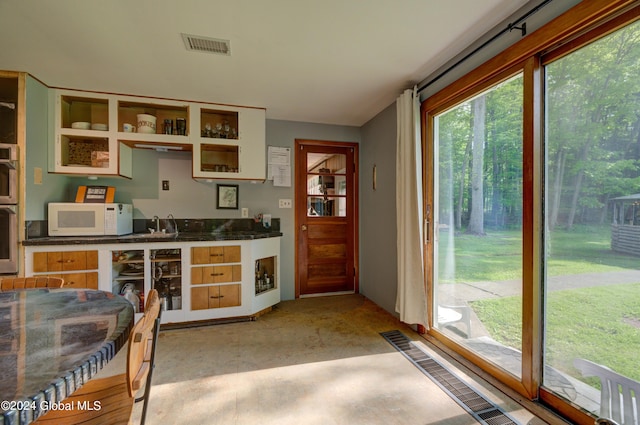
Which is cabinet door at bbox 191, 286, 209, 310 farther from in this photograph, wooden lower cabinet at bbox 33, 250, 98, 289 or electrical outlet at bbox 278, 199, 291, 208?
electrical outlet at bbox 278, 199, 291, 208

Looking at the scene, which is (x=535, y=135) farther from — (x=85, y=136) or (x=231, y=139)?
(x=85, y=136)

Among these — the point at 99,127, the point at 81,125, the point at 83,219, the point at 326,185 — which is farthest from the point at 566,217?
the point at 81,125

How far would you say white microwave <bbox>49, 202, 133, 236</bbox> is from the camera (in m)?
2.76

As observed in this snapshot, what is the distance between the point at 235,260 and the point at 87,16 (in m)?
2.26

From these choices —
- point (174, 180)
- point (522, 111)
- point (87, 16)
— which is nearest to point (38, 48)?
point (87, 16)

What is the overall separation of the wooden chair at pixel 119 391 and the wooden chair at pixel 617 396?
2.13 meters

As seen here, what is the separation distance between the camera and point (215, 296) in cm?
300

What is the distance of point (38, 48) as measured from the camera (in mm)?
2170

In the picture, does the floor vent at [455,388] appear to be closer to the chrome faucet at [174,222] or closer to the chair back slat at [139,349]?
the chair back slat at [139,349]

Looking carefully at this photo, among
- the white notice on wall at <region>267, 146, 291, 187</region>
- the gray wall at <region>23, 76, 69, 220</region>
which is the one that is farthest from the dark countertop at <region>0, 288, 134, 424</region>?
the white notice on wall at <region>267, 146, 291, 187</region>

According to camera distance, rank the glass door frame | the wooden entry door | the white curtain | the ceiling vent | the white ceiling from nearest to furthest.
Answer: the glass door frame, the white ceiling, the ceiling vent, the white curtain, the wooden entry door

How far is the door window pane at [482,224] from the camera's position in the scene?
1.96 m

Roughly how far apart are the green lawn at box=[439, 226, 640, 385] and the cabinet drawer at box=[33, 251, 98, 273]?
3536 millimetres

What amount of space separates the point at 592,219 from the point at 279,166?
3.15 m
